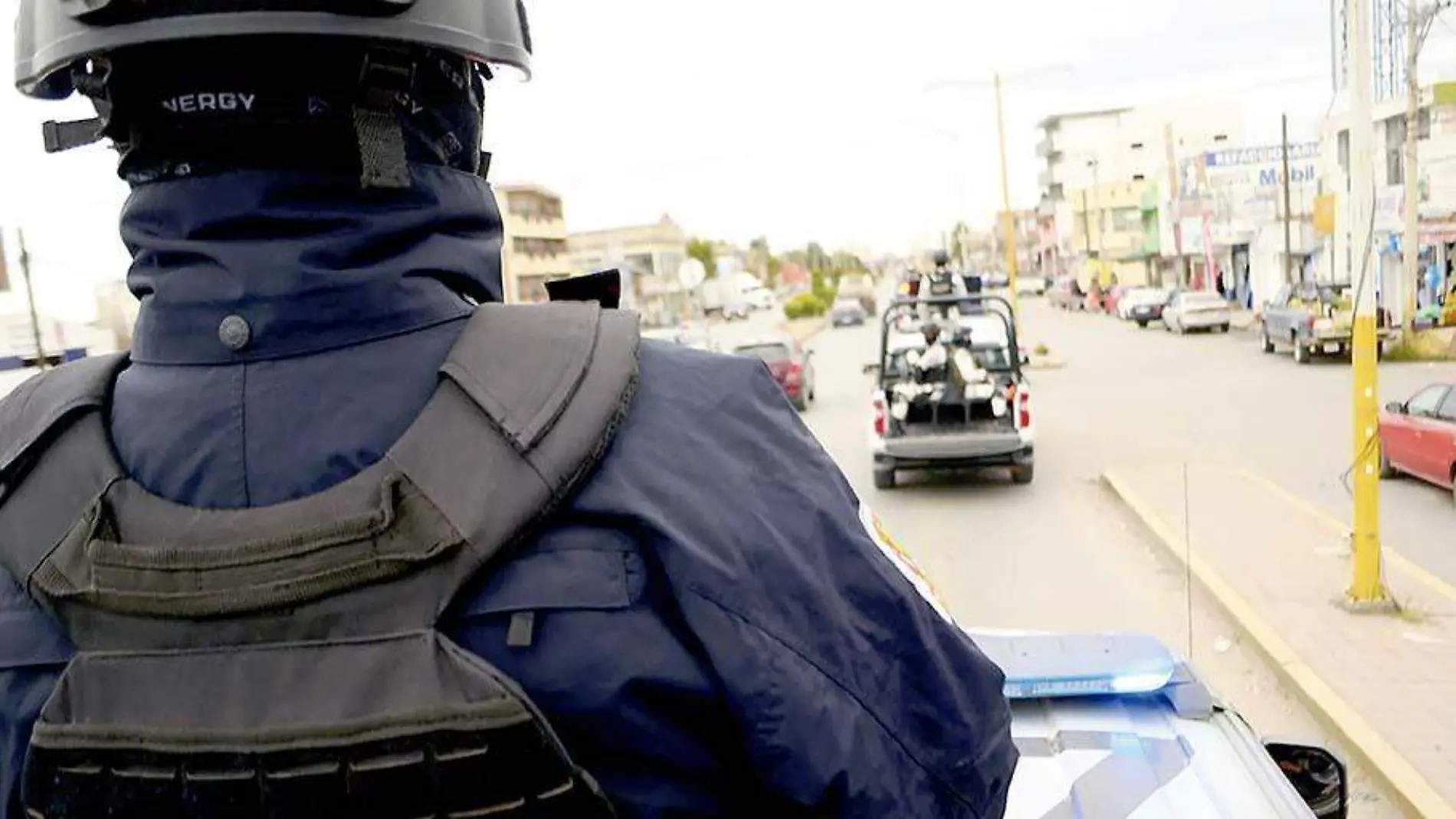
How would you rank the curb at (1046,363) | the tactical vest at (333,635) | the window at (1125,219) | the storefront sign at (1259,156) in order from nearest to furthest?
the tactical vest at (333,635) < the curb at (1046,363) < the storefront sign at (1259,156) < the window at (1125,219)

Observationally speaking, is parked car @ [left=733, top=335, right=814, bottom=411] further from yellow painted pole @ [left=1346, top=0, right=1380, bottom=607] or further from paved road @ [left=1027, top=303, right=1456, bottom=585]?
yellow painted pole @ [left=1346, top=0, right=1380, bottom=607]

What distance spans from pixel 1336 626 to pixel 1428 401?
6.06 metres

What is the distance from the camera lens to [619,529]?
1.24 meters

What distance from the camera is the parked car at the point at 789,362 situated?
22328 mm

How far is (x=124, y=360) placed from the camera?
1491 mm

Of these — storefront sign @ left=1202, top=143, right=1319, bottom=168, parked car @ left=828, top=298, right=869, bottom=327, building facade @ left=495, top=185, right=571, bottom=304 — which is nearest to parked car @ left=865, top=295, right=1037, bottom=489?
storefront sign @ left=1202, top=143, right=1319, bottom=168

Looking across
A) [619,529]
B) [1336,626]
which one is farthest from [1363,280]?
[619,529]

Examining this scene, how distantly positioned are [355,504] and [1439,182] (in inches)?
1279

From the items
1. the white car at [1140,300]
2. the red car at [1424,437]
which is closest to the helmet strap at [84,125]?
the red car at [1424,437]

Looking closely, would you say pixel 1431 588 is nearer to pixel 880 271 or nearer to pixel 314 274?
pixel 314 274

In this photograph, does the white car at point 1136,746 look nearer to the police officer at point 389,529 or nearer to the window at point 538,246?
the police officer at point 389,529

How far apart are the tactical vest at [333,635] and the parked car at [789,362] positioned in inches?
813

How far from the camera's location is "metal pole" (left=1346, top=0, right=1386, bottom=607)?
6.86m

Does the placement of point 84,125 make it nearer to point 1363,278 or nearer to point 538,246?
point 1363,278
